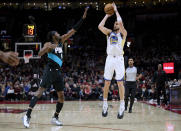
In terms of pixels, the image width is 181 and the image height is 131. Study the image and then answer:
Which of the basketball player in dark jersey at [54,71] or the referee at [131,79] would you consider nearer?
the basketball player in dark jersey at [54,71]

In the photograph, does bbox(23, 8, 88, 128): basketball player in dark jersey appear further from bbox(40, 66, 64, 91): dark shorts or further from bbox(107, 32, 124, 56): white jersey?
bbox(107, 32, 124, 56): white jersey

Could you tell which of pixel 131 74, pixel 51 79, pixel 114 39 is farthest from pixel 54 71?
pixel 131 74

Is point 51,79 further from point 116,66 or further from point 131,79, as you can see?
point 131,79

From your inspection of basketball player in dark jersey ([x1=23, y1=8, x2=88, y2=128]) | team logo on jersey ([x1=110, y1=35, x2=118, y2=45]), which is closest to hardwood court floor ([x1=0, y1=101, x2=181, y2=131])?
basketball player in dark jersey ([x1=23, y1=8, x2=88, y2=128])

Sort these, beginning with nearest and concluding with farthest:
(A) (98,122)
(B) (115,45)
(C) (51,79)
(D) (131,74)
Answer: (B) (115,45) < (C) (51,79) < (A) (98,122) < (D) (131,74)

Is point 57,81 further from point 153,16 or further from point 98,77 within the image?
point 153,16

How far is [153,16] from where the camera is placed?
88.3 feet

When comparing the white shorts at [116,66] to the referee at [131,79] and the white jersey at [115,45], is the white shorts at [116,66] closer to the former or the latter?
the white jersey at [115,45]

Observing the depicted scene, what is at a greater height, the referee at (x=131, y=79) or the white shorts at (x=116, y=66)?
the white shorts at (x=116, y=66)

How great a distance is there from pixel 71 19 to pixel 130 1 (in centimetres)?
613

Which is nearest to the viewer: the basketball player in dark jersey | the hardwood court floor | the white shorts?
the hardwood court floor

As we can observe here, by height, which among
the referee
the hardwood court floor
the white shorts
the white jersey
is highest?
the white jersey

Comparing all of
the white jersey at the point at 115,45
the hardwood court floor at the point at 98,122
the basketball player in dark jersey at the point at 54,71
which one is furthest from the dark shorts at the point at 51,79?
A: the white jersey at the point at 115,45

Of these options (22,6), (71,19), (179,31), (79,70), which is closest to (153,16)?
(179,31)
